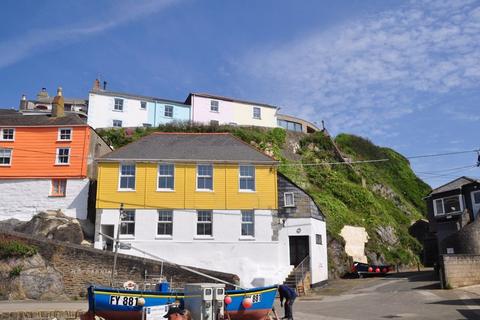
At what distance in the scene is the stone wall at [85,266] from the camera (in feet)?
76.4

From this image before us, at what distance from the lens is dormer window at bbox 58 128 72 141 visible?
3359cm

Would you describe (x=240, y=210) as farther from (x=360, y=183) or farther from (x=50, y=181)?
(x=360, y=183)

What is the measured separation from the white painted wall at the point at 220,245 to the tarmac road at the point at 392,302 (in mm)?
3553

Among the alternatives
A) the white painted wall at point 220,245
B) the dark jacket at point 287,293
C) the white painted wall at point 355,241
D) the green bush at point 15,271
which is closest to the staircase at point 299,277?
the white painted wall at point 220,245

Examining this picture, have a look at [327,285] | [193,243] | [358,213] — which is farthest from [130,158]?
[358,213]

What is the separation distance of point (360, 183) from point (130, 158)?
29256 mm

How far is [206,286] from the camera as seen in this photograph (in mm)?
14195

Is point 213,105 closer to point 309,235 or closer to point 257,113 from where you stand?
point 257,113

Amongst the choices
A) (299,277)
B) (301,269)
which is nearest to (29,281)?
(299,277)

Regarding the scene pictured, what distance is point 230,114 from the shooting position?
53.3 metres

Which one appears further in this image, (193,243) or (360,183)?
(360,183)

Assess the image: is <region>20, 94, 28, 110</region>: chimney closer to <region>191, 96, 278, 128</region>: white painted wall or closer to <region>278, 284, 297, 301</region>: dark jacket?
<region>191, 96, 278, 128</region>: white painted wall

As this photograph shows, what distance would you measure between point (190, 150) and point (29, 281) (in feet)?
42.0

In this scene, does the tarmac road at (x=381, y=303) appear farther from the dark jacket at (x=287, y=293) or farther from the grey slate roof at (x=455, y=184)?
the grey slate roof at (x=455, y=184)
